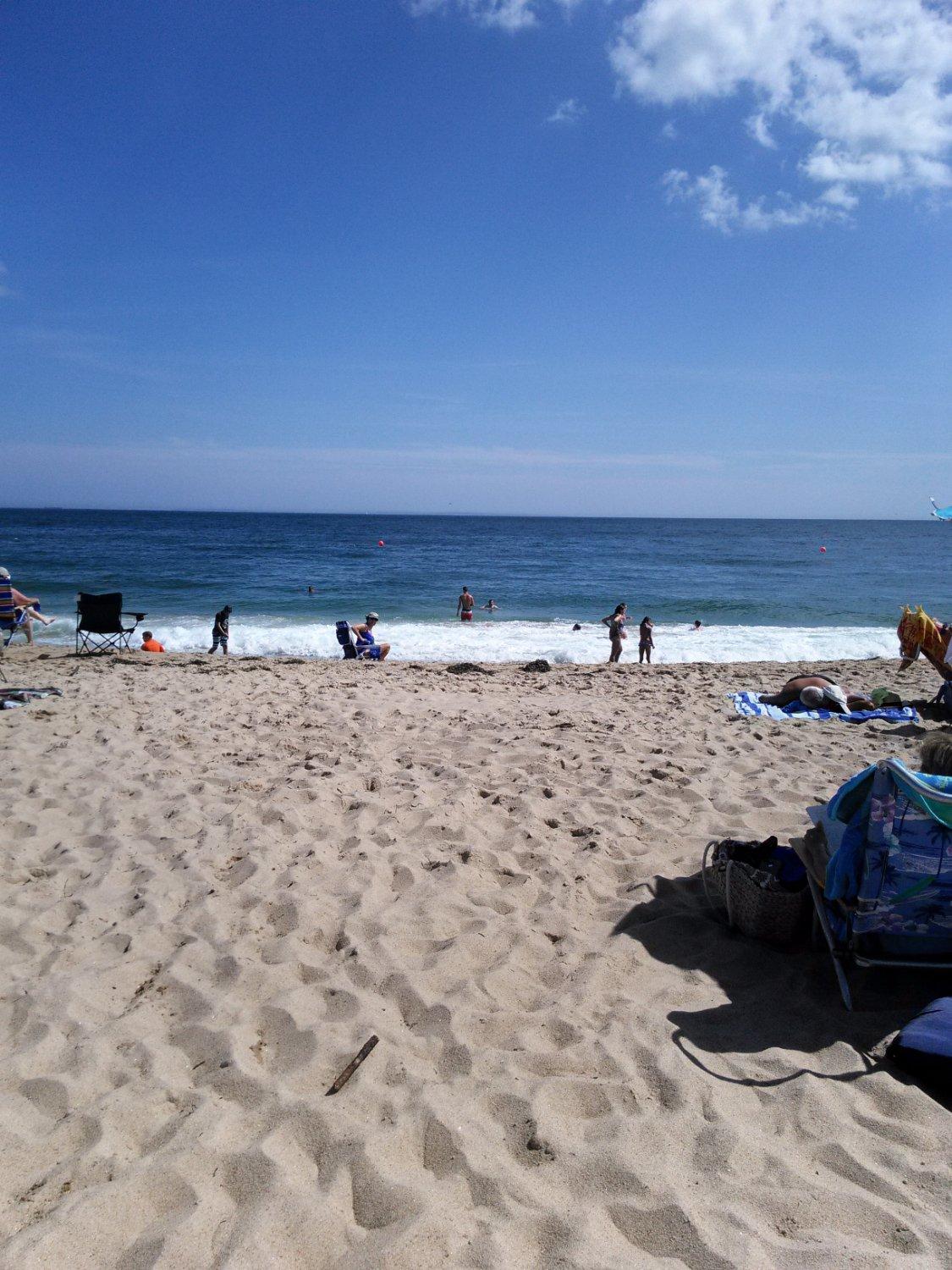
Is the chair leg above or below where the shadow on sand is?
above

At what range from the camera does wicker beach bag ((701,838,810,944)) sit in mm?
3312

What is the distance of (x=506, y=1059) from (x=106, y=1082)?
4.81ft

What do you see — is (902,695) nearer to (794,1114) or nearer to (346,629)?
(794,1114)

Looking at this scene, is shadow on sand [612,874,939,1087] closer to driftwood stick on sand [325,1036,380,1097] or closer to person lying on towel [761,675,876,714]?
driftwood stick on sand [325,1036,380,1097]

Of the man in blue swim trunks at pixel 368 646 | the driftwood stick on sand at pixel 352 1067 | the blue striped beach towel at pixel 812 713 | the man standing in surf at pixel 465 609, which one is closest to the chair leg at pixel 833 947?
the driftwood stick on sand at pixel 352 1067

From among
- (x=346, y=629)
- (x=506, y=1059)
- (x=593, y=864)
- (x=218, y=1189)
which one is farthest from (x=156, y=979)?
(x=346, y=629)

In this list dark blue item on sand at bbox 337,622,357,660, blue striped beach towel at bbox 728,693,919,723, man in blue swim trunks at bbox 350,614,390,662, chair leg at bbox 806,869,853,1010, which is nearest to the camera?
chair leg at bbox 806,869,853,1010

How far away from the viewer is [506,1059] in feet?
8.78

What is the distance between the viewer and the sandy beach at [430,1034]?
6.64 feet

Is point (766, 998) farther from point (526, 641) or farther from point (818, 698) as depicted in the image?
point (526, 641)

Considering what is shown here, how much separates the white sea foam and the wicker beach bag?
11772mm

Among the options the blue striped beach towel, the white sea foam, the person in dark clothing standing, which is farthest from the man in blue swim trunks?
the blue striped beach towel

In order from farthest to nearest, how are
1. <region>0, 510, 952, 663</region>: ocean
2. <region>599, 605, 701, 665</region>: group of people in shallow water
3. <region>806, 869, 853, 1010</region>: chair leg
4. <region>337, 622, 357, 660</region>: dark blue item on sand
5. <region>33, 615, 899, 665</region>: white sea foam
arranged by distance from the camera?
1. <region>0, 510, 952, 663</region>: ocean
2. <region>33, 615, 899, 665</region>: white sea foam
3. <region>599, 605, 701, 665</region>: group of people in shallow water
4. <region>337, 622, 357, 660</region>: dark blue item on sand
5. <region>806, 869, 853, 1010</region>: chair leg

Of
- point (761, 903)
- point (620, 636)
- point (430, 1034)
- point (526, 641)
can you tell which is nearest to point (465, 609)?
point (526, 641)
